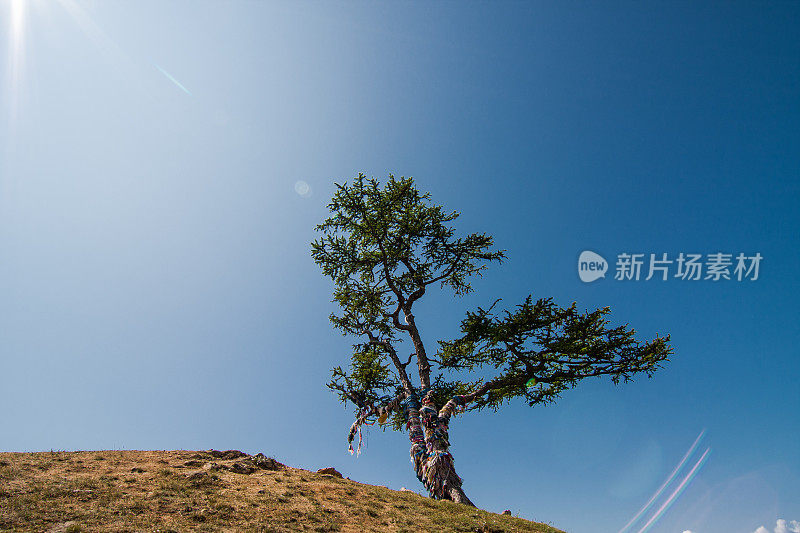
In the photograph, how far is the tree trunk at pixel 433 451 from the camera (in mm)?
14102

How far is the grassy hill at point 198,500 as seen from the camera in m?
8.05

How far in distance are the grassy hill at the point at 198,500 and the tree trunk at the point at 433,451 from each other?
185cm

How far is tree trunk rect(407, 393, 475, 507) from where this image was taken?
14102 mm

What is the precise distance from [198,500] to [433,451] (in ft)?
28.7

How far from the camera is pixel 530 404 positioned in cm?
1819

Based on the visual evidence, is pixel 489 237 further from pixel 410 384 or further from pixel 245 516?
pixel 245 516

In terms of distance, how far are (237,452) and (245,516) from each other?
6240mm

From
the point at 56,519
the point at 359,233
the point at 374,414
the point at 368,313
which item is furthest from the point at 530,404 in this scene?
the point at 56,519

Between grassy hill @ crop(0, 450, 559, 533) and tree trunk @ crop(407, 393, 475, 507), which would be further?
tree trunk @ crop(407, 393, 475, 507)

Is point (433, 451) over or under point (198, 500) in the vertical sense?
over

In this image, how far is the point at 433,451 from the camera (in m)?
15.2

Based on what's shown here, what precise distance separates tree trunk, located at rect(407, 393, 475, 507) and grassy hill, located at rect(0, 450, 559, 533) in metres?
1.85

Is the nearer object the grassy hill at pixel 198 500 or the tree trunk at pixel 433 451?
the grassy hill at pixel 198 500

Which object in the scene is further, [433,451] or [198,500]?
[433,451]
